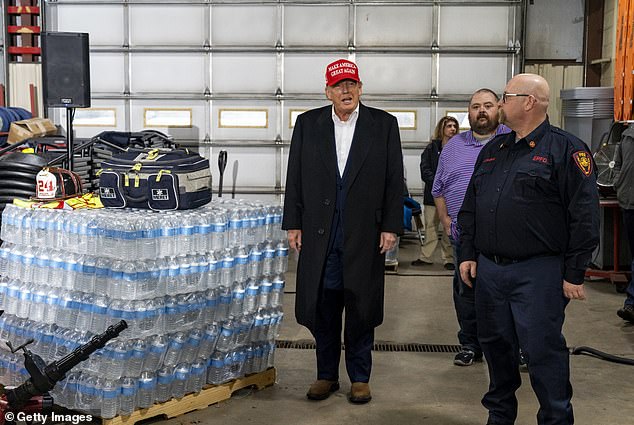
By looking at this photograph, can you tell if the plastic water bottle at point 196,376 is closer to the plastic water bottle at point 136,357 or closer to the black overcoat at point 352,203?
the plastic water bottle at point 136,357

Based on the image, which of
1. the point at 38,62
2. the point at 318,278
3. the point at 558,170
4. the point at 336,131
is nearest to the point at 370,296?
the point at 318,278

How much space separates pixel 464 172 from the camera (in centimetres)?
576

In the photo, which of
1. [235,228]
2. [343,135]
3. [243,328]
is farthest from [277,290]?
[343,135]

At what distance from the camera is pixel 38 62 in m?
15.1

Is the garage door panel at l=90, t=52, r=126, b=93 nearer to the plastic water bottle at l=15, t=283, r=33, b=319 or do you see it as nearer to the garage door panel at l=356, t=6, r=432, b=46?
the garage door panel at l=356, t=6, r=432, b=46

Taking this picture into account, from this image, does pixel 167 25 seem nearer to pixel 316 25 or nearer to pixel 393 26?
pixel 316 25

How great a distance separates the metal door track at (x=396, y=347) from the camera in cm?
664

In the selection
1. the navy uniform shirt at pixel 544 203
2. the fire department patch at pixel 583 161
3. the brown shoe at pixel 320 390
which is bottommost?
the brown shoe at pixel 320 390

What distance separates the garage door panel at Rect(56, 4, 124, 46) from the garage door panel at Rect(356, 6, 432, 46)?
4.08 m

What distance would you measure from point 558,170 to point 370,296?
1.50 meters

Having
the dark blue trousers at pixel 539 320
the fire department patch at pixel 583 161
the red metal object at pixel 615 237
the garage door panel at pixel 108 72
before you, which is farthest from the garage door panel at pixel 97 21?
the fire department patch at pixel 583 161

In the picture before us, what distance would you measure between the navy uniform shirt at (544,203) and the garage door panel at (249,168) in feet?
33.6

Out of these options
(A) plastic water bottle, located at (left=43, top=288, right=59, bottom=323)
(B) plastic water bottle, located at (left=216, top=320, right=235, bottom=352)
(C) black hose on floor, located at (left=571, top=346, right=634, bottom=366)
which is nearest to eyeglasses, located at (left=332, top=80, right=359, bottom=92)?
(B) plastic water bottle, located at (left=216, top=320, right=235, bottom=352)

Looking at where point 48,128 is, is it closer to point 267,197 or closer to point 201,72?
point 201,72
